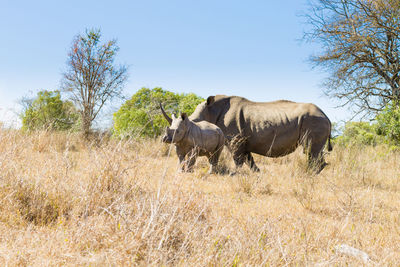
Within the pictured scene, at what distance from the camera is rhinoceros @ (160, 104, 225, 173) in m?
4.78

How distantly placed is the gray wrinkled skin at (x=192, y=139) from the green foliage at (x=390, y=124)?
5753 mm

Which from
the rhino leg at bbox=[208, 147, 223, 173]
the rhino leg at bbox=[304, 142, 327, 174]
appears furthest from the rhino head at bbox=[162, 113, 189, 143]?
the rhino leg at bbox=[304, 142, 327, 174]

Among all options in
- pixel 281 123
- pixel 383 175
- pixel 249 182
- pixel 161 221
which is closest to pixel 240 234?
pixel 161 221

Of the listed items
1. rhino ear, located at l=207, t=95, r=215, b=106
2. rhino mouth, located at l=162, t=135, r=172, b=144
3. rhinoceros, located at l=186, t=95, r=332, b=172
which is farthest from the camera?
rhino ear, located at l=207, t=95, r=215, b=106

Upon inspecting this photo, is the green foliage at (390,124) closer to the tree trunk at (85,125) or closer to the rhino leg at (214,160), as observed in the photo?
the rhino leg at (214,160)

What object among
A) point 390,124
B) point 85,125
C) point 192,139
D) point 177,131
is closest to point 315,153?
point 192,139

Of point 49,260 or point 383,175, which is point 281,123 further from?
point 49,260

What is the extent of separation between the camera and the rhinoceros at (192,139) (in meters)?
4.78

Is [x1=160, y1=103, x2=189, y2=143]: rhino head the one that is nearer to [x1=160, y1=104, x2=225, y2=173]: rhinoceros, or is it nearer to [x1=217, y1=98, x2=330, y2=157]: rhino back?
[x1=160, y1=104, x2=225, y2=173]: rhinoceros

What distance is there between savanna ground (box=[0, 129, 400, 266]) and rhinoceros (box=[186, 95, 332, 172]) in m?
1.79

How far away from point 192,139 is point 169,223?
333cm

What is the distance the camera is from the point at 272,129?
5.58 m

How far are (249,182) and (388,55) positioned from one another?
11.8 meters

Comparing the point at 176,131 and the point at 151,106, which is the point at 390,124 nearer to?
the point at 176,131
